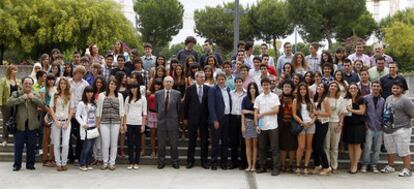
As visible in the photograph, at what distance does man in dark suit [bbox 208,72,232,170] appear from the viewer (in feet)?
29.5

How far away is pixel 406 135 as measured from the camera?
8.80 meters

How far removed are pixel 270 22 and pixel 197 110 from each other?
2529cm

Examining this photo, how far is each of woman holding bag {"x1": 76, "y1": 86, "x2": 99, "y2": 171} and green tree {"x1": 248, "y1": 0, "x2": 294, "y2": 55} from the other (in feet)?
81.3

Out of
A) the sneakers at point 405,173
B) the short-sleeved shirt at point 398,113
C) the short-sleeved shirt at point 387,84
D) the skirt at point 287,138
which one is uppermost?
the short-sleeved shirt at point 387,84

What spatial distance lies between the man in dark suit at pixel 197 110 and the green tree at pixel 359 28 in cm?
2166

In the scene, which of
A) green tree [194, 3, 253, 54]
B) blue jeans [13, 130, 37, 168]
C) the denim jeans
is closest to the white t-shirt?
the denim jeans

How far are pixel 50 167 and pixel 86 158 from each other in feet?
2.51

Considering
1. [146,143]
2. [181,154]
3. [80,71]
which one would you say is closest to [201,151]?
[181,154]

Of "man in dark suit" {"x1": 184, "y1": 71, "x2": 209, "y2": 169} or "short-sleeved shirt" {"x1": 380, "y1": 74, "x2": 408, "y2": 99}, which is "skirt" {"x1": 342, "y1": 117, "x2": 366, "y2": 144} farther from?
"man in dark suit" {"x1": 184, "y1": 71, "x2": 209, "y2": 169}

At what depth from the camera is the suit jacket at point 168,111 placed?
9047 mm

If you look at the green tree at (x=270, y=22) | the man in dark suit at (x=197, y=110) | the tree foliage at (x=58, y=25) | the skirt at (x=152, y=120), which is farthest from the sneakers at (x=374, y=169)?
the green tree at (x=270, y=22)

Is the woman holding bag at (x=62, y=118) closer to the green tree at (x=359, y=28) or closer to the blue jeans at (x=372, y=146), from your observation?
the blue jeans at (x=372, y=146)

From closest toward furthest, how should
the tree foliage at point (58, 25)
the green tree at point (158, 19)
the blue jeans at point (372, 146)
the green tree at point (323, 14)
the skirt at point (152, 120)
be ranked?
the blue jeans at point (372, 146) → the skirt at point (152, 120) → the green tree at point (323, 14) → the tree foliage at point (58, 25) → the green tree at point (158, 19)

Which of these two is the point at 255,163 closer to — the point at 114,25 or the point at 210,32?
the point at 114,25
